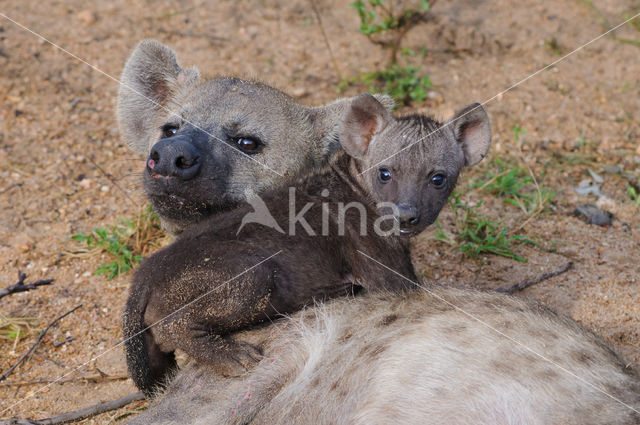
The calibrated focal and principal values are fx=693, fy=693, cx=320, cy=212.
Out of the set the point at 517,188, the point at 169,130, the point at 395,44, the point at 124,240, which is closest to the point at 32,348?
the point at 124,240

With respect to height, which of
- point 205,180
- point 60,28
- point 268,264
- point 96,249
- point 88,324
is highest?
point 60,28

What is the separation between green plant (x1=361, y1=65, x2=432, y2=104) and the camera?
5.17m

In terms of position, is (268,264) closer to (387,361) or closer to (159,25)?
(387,361)

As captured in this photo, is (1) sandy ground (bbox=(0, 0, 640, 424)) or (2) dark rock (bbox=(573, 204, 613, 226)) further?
(2) dark rock (bbox=(573, 204, 613, 226))

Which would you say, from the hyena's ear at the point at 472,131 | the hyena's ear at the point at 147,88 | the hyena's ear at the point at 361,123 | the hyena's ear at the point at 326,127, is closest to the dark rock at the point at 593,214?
the hyena's ear at the point at 472,131

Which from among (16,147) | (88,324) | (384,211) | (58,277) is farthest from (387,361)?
(16,147)

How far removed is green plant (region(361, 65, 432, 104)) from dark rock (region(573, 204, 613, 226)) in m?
1.47

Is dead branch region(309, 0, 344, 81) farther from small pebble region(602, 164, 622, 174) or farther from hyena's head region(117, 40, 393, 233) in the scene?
small pebble region(602, 164, 622, 174)

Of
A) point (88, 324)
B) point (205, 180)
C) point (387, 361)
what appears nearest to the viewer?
point (387, 361)

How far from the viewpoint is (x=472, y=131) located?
338 cm

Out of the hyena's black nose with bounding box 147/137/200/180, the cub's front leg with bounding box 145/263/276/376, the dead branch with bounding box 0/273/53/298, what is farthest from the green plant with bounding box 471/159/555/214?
the dead branch with bounding box 0/273/53/298

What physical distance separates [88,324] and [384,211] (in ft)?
5.40

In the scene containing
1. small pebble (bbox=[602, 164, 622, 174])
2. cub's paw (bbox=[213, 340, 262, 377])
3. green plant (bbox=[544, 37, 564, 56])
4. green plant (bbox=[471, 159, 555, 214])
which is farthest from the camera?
green plant (bbox=[544, 37, 564, 56])

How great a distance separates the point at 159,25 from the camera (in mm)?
5895
